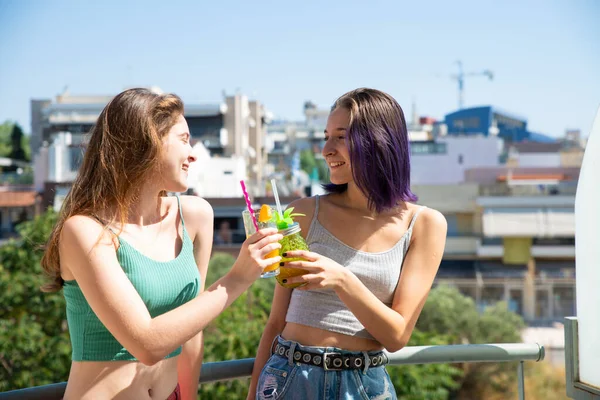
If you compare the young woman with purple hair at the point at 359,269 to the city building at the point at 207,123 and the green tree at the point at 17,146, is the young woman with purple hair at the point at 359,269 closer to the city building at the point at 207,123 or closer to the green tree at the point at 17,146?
the city building at the point at 207,123

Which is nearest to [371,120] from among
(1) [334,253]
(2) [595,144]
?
(1) [334,253]

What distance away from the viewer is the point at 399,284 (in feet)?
5.12

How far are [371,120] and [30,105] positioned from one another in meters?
51.5

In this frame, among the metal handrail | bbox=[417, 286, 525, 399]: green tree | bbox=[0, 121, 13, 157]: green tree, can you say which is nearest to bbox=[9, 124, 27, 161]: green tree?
bbox=[0, 121, 13, 157]: green tree

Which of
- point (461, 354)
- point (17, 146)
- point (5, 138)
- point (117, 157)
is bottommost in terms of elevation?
point (461, 354)

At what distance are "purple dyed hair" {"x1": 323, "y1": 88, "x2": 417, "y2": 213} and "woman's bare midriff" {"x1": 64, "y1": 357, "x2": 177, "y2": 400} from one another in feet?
1.92

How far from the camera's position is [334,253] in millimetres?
1592

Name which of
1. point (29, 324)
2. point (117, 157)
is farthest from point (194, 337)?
point (29, 324)

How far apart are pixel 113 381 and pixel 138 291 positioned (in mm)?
180

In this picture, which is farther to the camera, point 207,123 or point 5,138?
point 5,138

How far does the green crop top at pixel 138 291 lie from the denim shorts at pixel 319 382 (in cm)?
27

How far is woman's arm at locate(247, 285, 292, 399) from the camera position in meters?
1.65

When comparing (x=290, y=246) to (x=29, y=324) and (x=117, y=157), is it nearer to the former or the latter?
(x=117, y=157)

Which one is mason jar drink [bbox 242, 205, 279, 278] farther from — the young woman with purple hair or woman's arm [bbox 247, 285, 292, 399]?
woman's arm [bbox 247, 285, 292, 399]
